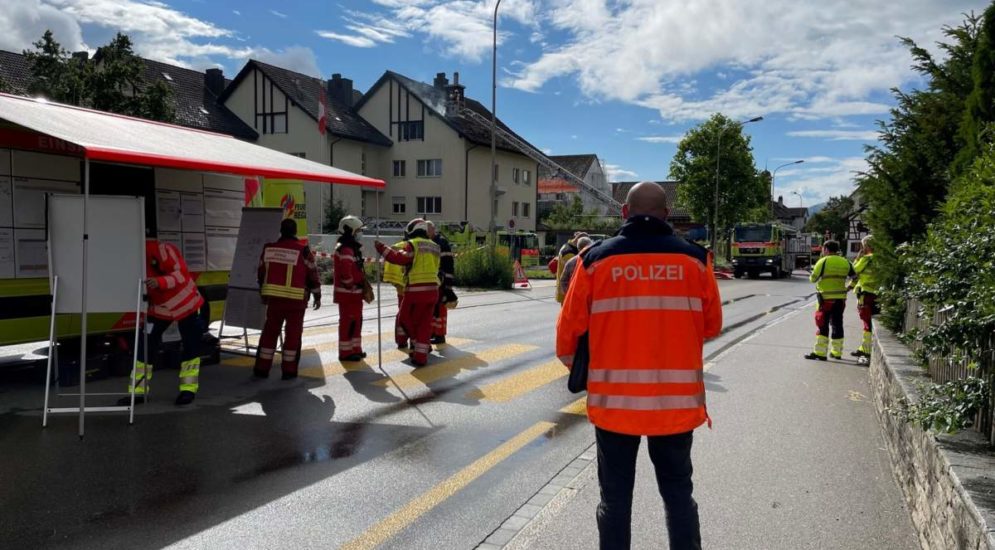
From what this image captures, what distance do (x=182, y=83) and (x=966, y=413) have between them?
45.0m

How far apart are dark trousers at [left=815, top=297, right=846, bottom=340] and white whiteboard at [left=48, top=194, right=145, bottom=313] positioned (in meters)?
8.70

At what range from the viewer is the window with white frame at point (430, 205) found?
45.6 meters

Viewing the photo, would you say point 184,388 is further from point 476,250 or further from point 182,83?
point 182,83

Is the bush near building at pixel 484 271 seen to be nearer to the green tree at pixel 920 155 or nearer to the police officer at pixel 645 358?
the green tree at pixel 920 155

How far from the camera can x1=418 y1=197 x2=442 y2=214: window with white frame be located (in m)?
45.6

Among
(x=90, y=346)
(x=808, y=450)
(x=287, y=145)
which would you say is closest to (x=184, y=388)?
(x=90, y=346)

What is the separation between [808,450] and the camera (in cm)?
553

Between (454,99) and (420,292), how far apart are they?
3965 cm

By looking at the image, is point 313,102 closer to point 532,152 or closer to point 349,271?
point 532,152

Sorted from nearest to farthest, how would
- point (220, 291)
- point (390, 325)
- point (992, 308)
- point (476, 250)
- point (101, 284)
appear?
point (992, 308)
point (101, 284)
point (220, 291)
point (390, 325)
point (476, 250)

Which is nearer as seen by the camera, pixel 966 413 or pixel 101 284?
pixel 966 413

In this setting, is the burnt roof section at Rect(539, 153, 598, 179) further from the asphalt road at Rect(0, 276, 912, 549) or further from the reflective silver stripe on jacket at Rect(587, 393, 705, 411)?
the reflective silver stripe on jacket at Rect(587, 393, 705, 411)

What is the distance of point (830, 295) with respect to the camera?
10.0 m

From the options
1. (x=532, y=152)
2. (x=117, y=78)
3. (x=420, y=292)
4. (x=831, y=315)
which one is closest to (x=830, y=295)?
(x=831, y=315)
